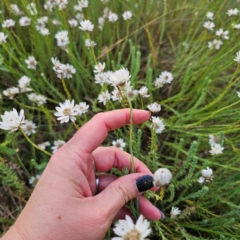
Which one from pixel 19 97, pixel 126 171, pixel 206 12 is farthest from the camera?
pixel 206 12

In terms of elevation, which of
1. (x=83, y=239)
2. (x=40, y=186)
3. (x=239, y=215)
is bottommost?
(x=239, y=215)

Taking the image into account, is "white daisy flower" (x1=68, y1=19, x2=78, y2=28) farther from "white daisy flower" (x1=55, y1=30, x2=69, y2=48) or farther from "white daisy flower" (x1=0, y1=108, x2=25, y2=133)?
"white daisy flower" (x1=0, y1=108, x2=25, y2=133)

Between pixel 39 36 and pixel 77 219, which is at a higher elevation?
pixel 39 36

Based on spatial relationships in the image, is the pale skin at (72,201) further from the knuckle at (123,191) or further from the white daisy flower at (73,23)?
the white daisy flower at (73,23)

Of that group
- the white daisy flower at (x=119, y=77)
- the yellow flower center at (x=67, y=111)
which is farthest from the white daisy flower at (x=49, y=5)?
the white daisy flower at (x=119, y=77)

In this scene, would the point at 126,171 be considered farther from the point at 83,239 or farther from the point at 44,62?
the point at 44,62

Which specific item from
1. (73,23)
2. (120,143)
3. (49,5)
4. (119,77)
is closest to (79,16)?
(73,23)

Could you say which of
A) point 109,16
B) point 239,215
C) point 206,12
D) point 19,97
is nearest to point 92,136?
point 239,215
